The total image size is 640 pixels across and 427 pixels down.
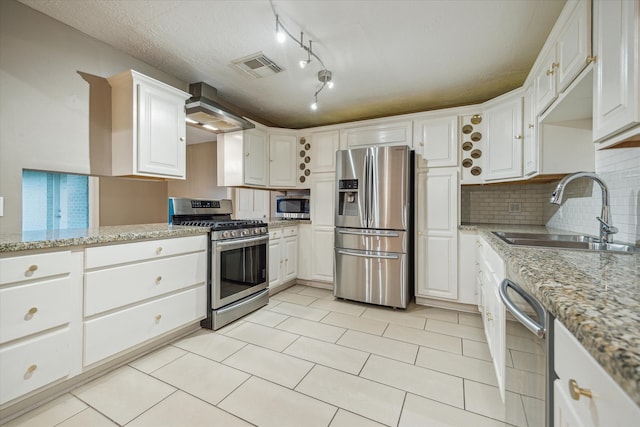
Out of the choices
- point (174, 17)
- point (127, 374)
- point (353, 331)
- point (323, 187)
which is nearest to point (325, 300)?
point (353, 331)

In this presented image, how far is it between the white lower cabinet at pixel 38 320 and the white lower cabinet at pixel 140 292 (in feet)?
0.23

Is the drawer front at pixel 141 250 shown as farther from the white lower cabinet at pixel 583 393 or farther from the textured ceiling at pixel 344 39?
the white lower cabinet at pixel 583 393

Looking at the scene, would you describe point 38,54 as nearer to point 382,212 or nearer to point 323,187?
point 323,187

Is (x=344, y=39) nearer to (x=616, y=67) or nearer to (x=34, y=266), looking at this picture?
(x=616, y=67)

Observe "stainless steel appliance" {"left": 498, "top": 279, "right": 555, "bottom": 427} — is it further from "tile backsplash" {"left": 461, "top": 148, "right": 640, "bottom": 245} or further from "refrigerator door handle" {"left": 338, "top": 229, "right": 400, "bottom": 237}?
"refrigerator door handle" {"left": 338, "top": 229, "right": 400, "bottom": 237}

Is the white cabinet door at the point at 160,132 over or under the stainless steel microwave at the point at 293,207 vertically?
over

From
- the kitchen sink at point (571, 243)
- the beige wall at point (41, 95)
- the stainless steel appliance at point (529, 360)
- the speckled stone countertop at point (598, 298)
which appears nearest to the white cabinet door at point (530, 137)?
the kitchen sink at point (571, 243)

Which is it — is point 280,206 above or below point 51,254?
above

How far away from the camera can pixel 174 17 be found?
190cm

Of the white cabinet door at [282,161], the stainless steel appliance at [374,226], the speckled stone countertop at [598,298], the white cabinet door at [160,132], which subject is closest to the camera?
the speckled stone countertop at [598,298]

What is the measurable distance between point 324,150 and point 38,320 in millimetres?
2957

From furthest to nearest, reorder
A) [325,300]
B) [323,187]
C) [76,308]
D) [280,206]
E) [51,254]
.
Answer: [280,206] → [323,187] → [325,300] → [76,308] → [51,254]

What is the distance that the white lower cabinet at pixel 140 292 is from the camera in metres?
1.62

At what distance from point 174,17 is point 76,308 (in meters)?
1.97
